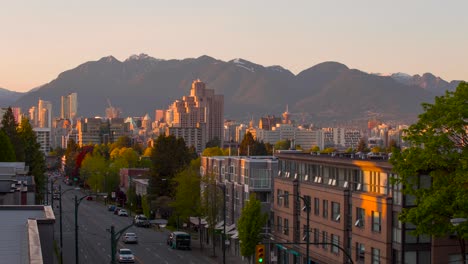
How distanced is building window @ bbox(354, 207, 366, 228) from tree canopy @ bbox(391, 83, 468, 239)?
A: 51.6 ft

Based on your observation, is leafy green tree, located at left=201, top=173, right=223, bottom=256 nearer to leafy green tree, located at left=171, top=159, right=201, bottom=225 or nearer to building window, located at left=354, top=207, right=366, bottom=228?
leafy green tree, located at left=171, top=159, right=201, bottom=225

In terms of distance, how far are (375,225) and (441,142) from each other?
1718 centimetres

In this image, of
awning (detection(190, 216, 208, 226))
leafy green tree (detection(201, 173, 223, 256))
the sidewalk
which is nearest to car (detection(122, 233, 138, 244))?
the sidewalk

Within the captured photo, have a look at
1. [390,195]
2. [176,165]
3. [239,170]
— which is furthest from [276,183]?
[176,165]

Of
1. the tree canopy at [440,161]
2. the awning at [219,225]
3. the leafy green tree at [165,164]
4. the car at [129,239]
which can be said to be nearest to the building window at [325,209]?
the tree canopy at [440,161]

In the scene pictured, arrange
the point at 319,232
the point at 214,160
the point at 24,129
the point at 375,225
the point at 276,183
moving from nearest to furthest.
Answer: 1. the point at 375,225
2. the point at 319,232
3. the point at 276,183
4. the point at 214,160
5. the point at 24,129

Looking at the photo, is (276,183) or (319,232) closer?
(319,232)

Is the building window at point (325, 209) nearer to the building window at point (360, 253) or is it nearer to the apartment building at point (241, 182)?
the building window at point (360, 253)

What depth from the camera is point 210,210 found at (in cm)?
9338

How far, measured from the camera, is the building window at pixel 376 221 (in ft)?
193

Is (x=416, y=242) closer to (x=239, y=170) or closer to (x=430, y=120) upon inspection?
(x=430, y=120)

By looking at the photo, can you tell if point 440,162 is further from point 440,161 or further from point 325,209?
point 325,209

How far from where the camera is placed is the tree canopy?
42.7m

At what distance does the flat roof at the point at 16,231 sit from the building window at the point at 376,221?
83.6 feet
